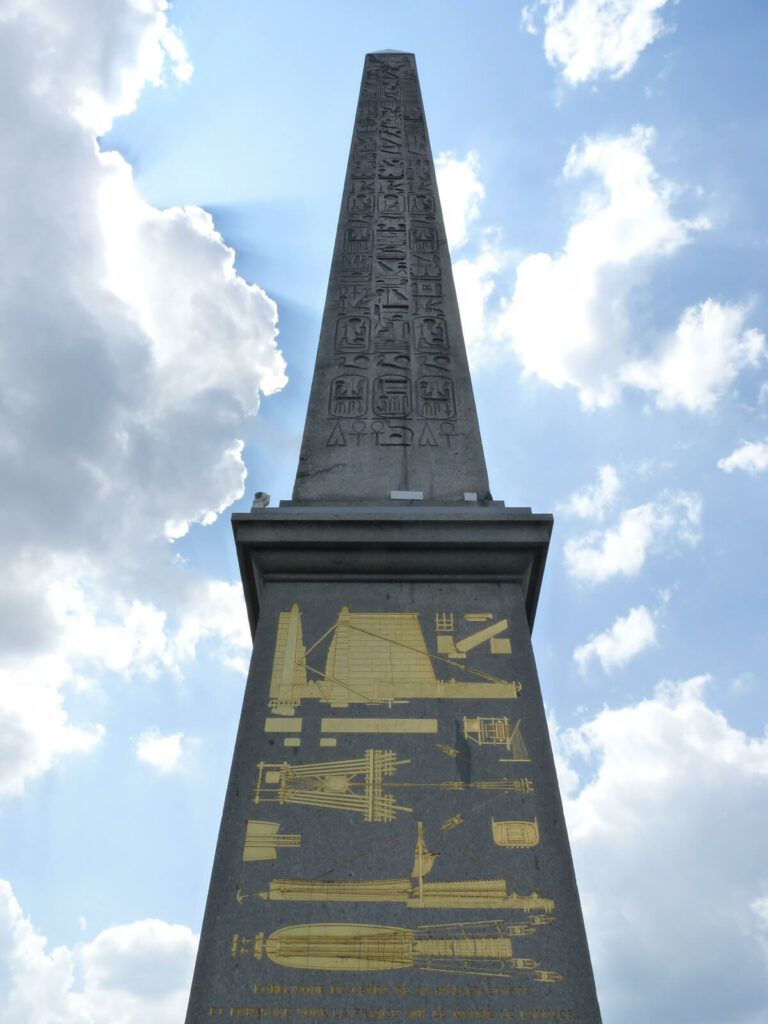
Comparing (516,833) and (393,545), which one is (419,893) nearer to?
(516,833)

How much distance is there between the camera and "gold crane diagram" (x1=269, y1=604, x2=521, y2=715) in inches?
201

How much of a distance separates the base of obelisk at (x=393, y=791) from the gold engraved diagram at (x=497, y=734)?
0.03 ft

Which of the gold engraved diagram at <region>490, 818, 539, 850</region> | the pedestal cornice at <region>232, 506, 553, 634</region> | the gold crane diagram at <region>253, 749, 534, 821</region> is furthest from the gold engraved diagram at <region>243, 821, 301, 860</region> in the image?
the pedestal cornice at <region>232, 506, 553, 634</region>

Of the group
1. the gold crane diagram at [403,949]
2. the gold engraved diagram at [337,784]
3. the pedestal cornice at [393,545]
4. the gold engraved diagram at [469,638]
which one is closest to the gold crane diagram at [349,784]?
the gold engraved diagram at [337,784]

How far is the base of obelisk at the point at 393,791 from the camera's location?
4.02 meters

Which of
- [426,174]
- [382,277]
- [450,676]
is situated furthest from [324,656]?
[426,174]

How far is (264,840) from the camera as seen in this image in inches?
177

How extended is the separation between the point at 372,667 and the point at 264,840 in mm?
1123

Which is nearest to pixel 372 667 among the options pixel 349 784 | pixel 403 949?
pixel 349 784

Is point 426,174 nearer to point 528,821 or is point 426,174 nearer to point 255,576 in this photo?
point 255,576

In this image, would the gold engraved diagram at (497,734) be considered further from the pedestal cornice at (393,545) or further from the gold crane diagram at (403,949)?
the pedestal cornice at (393,545)

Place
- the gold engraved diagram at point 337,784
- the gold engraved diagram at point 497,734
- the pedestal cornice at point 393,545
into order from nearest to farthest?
1. the gold engraved diagram at point 337,784
2. the gold engraved diagram at point 497,734
3. the pedestal cornice at point 393,545

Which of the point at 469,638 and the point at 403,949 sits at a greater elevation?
the point at 469,638

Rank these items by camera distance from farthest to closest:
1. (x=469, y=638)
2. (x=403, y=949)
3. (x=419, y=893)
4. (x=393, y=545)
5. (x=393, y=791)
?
(x=393, y=545), (x=469, y=638), (x=393, y=791), (x=419, y=893), (x=403, y=949)
